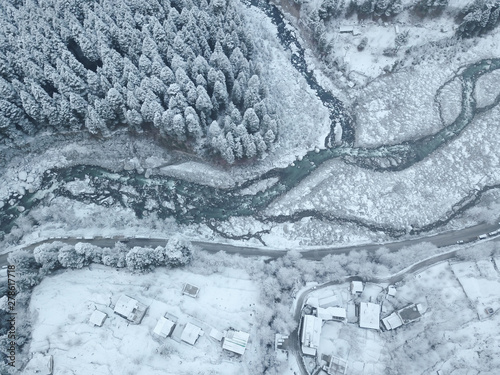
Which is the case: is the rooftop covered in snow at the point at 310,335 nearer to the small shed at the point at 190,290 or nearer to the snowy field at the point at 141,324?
the snowy field at the point at 141,324

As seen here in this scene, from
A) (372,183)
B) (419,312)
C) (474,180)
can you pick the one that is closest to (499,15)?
(474,180)

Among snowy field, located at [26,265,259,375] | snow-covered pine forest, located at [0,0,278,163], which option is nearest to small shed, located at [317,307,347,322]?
snowy field, located at [26,265,259,375]

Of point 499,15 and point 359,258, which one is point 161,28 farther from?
point 499,15

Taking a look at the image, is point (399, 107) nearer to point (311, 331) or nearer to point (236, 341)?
point (311, 331)

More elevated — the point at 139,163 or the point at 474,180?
the point at 474,180

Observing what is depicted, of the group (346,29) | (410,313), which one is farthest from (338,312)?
(346,29)

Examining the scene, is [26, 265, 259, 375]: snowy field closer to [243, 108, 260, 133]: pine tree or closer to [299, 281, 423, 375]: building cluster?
[299, 281, 423, 375]: building cluster

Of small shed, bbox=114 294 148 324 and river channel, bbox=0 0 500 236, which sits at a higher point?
river channel, bbox=0 0 500 236
